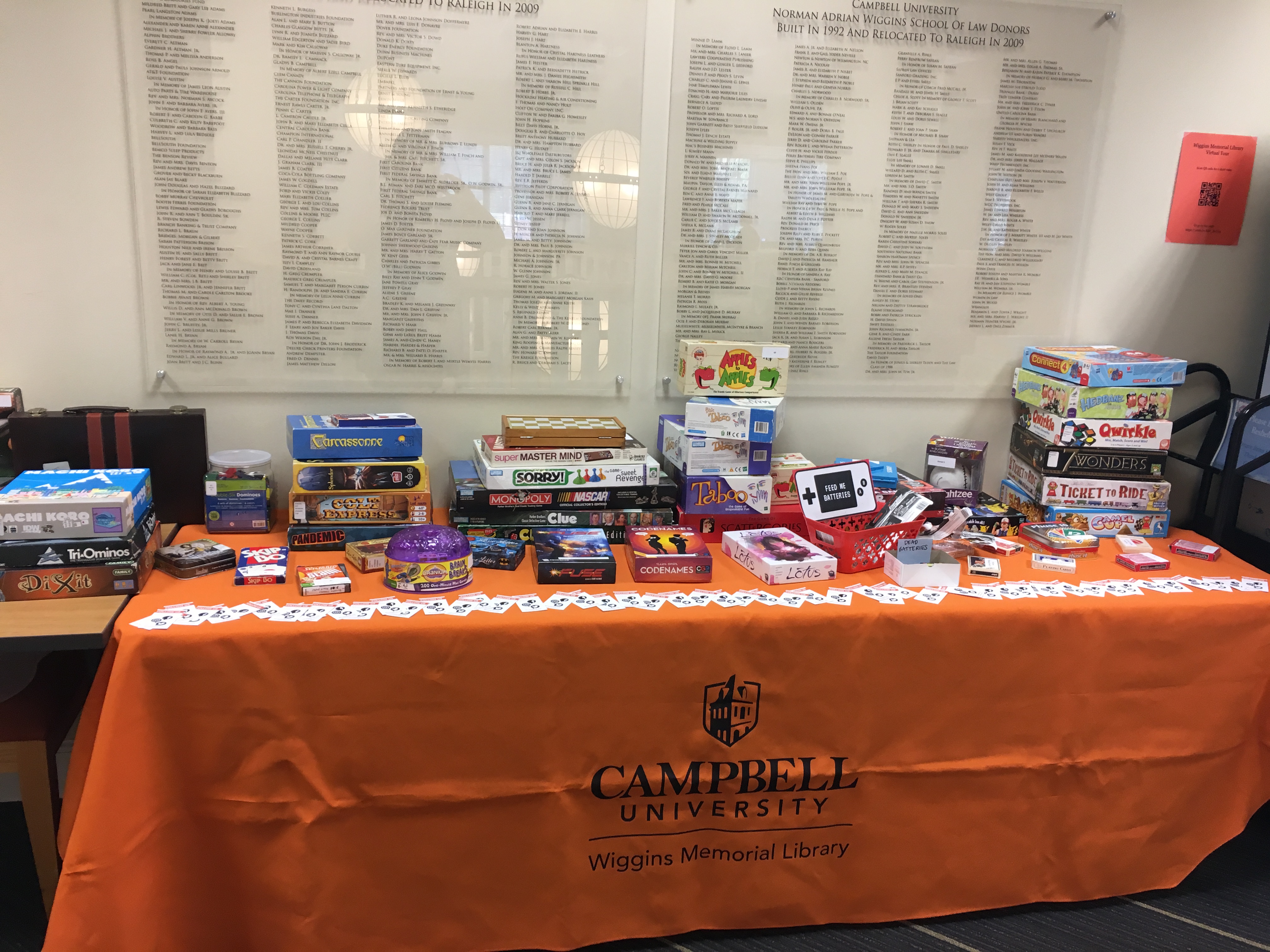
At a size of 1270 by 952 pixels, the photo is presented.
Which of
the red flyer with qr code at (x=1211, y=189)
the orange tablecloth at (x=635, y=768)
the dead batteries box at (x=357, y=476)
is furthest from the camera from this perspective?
the red flyer with qr code at (x=1211, y=189)

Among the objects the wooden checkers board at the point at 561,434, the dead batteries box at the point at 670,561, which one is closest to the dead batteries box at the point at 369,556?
the wooden checkers board at the point at 561,434

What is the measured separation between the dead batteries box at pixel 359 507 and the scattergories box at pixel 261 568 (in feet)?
0.43

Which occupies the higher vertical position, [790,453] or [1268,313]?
[1268,313]

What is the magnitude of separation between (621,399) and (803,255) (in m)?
0.66

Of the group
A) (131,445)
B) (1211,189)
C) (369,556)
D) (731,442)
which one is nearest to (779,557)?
(731,442)

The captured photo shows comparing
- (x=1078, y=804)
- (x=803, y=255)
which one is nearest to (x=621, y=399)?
(x=803, y=255)

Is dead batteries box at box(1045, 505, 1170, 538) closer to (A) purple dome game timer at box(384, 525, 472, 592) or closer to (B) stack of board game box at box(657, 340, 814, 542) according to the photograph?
(B) stack of board game box at box(657, 340, 814, 542)

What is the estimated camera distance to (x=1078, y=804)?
194 centimetres

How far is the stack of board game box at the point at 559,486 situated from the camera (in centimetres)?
→ 203

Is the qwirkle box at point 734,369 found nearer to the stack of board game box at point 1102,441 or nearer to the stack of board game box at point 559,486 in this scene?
the stack of board game box at point 559,486

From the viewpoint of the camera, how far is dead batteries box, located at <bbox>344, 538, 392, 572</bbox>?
1843mm

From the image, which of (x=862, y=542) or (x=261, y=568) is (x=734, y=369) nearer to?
(x=862, y=542)

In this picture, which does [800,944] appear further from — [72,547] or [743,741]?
[72,547]

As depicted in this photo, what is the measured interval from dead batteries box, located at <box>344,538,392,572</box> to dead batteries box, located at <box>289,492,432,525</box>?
12 centimetres
